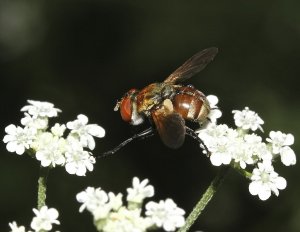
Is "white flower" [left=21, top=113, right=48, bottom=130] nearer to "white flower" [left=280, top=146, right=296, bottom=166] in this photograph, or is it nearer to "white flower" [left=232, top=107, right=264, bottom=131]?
"white flower" [left=232, top=107, right=264, bottom=131]

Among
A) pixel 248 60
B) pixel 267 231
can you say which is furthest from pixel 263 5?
pixel 267 231

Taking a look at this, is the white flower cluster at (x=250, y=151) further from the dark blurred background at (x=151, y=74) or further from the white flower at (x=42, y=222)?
the dark blurred background at (x=151, y=74)

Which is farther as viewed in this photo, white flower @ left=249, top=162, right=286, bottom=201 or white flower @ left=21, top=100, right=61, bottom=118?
white flower @ left=21, top=100, right=61, bottom=118

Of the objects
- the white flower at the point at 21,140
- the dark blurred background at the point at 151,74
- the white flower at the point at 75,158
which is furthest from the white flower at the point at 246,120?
the dark blurred background at the point at 151,74

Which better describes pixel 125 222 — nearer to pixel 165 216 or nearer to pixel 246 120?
pixel 165 216

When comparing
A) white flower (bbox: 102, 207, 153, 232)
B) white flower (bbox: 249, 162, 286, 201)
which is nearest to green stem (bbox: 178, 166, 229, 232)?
white flower (bbox: 249, 162, 286, 201)

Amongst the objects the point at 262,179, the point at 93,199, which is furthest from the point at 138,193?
the point at 262,179
